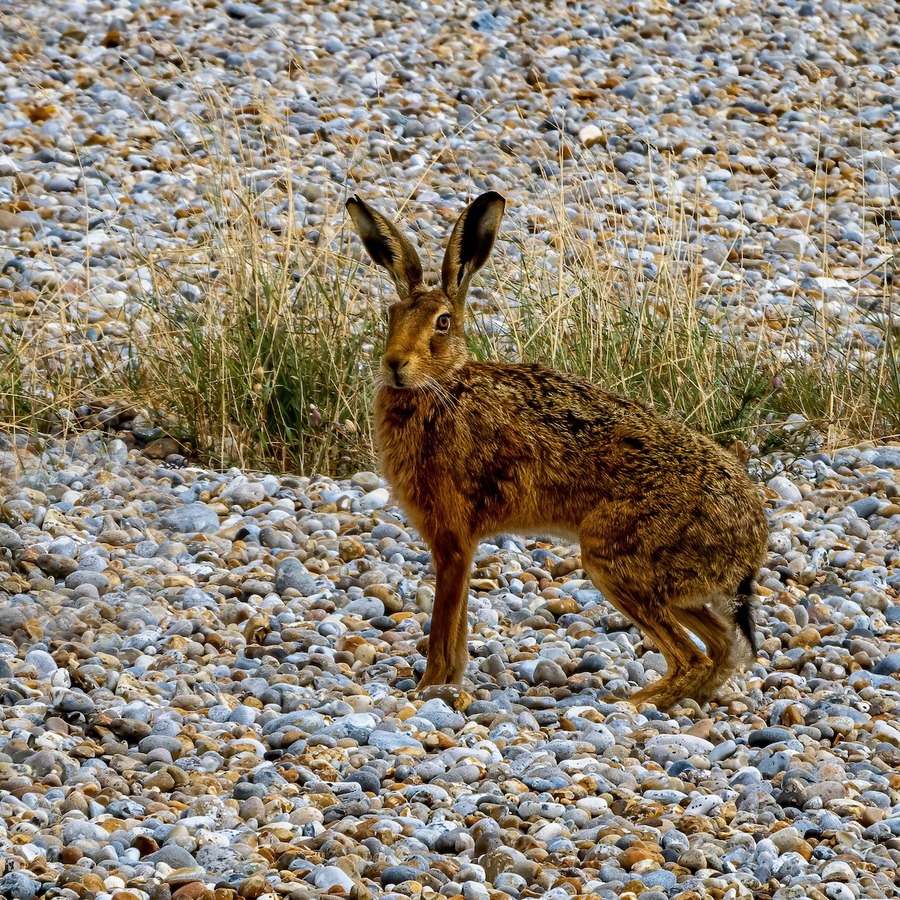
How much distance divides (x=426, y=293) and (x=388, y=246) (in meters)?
0.28

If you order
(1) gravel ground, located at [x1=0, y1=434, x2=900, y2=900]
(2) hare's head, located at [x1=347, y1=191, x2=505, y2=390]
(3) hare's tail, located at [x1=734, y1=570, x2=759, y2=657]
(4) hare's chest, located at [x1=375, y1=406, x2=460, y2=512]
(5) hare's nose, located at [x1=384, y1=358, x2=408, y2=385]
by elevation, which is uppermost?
(2) hare's head, located at [x1=347, y1=191, x2=505, y2=390]

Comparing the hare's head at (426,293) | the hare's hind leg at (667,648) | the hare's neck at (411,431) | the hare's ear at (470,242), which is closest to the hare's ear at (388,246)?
the hare's head at (426,293)

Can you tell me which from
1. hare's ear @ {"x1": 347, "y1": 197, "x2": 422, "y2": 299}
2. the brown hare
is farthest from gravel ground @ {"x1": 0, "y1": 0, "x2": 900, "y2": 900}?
hare's ear @ {"x1": 347, "y1": 197, "x2": 422, "y2": 299}

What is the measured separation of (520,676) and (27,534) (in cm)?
221

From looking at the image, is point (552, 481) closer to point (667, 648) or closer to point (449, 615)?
point (449, 615)

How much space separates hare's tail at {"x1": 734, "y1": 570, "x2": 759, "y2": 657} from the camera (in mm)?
5230

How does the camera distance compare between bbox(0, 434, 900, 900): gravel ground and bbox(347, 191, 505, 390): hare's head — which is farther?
bbox(347, 191, 505, 390): hare's head

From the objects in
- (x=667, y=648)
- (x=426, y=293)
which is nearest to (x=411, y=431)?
(x=426, y=293)

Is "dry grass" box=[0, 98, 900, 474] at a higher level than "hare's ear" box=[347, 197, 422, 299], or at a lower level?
lower

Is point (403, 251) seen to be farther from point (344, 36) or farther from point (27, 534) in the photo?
point (344, 36)

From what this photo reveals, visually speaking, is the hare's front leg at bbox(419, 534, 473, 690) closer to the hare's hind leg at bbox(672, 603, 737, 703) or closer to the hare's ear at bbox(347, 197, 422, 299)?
the hare's hind leg at bbox(672, 603, 737, 703)

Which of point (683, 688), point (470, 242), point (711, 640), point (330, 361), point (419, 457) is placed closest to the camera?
point (683, 688)

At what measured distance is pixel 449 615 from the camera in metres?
5.25

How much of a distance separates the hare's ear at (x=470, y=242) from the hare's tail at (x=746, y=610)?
146 cm
